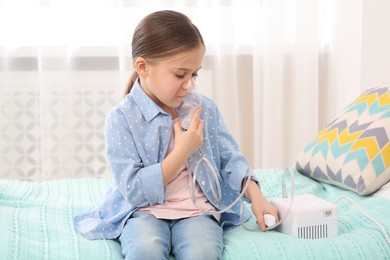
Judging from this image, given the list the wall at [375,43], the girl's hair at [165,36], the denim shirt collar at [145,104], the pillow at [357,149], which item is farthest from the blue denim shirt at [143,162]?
the wall at [375,43]

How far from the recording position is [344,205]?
187 cm

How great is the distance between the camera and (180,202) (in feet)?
5.29

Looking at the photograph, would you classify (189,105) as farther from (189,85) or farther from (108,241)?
(108,241)

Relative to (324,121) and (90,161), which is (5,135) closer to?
(90,161)

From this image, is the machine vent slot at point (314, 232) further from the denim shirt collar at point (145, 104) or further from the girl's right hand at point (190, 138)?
the denim shirt collar at point (145, 104)

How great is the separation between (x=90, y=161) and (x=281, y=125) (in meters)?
0.90

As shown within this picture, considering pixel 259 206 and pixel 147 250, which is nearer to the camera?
pixel 147 250

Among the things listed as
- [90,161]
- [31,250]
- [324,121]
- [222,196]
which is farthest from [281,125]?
[31,250]

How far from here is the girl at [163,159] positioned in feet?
5.07

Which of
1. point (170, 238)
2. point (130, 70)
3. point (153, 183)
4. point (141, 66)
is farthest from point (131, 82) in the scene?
point (130, 70)

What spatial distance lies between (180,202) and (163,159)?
115mm

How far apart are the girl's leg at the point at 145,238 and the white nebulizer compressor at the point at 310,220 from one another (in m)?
0.29

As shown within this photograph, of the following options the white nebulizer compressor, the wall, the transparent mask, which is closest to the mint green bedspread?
the white nebulizer compressor

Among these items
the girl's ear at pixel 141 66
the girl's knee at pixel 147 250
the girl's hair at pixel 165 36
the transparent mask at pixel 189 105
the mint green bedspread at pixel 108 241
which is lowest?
the mint green bedspread at pixel 108 241
